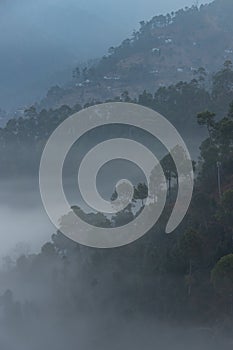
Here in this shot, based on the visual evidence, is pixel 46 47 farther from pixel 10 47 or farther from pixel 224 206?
pixel 224 206

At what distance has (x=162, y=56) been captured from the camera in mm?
53781

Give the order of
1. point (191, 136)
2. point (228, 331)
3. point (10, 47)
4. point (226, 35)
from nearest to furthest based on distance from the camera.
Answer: point (228, 331) → point (191, 136) → point (226, 35) → point (10, 47)

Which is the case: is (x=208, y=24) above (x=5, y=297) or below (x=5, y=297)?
above

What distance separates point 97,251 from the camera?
14.0 meters

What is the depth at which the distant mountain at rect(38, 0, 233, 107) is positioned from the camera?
156 feet

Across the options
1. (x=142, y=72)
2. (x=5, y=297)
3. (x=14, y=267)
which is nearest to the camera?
(x=5, y=297)

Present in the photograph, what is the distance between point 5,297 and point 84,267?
7.70 feet

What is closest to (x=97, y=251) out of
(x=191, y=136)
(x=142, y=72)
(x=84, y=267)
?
(x=84, y=267)

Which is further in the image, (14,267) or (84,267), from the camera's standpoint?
(14,267)

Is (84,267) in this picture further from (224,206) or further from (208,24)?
(208,24)

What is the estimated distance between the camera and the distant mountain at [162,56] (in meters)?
47.6

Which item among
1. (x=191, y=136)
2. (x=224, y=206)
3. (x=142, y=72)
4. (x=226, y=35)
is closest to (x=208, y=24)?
(x=226, y=35)

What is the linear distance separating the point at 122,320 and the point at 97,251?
2.48 metres

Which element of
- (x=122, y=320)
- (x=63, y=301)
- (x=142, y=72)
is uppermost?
(x=142, y=72)
